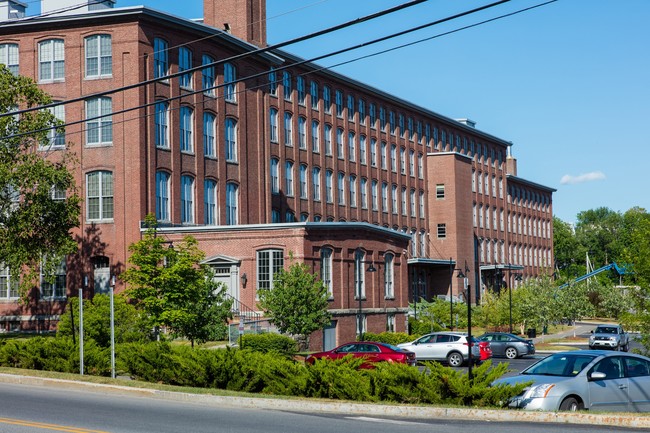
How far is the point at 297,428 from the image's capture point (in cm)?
1708

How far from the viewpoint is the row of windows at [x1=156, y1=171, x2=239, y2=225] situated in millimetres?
51062

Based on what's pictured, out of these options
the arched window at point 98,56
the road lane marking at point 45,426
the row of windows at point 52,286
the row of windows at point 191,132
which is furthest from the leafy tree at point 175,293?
the arched window at point 98,56

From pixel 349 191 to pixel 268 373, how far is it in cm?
5434

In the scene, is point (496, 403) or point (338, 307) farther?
point (338, 307)

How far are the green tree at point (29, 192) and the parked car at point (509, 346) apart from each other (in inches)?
843

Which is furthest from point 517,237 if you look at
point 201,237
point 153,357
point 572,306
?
point 153,357

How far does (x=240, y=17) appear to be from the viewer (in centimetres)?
6178

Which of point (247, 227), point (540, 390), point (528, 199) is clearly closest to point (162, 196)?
point (247, 227)

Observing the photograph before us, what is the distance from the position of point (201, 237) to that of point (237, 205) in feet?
26.1

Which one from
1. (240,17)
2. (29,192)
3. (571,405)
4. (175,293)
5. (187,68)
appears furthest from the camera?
(240,17)

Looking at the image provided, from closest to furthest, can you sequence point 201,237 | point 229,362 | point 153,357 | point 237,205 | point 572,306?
point 229,362, point 153,357, point 201,237, point 237,205, point 572,306

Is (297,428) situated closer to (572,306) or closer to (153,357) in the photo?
(153,357)

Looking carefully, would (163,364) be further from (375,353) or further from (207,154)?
(207,154)

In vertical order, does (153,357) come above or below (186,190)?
below
